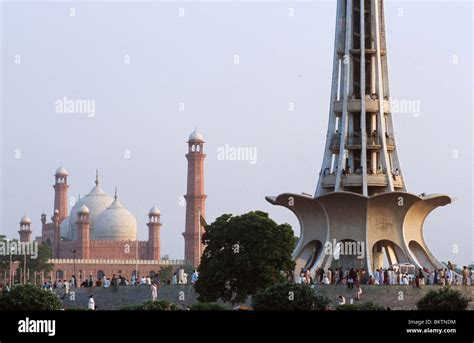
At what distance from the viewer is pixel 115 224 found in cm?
11600

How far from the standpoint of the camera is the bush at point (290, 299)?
35625 millimetres

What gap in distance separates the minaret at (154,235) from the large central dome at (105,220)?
272cm

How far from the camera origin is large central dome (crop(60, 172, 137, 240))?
116062mm

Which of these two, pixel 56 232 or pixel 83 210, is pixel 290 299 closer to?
pixel 83 210

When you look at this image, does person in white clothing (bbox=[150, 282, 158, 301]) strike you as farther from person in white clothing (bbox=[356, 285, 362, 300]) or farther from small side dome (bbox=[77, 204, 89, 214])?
small side dome (bbox=[77, 204, 89, 214])

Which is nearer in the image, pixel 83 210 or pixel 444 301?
pixel 444 301

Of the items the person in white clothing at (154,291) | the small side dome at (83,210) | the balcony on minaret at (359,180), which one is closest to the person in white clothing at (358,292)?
the person in white clothing at (154,291)

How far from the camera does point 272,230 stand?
4553 centimetres

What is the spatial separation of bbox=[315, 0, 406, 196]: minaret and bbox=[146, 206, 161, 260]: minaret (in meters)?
65.4

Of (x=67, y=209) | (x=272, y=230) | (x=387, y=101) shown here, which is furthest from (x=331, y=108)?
(x=67, y=209)

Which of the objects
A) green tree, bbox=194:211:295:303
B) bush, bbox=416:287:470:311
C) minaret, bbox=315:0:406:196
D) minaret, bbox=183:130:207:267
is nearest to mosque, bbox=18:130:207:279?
minaret, bbox=183:130:207:267

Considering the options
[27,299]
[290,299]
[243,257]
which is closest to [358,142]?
[243,257]

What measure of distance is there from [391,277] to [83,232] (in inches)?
Answer: 2752

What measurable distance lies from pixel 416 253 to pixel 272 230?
12.1 metres
